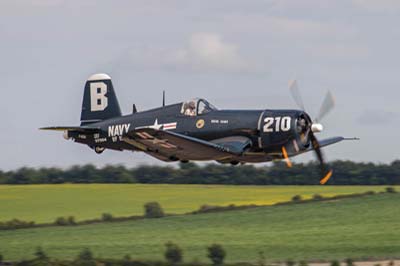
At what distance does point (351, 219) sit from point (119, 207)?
50.8 feet

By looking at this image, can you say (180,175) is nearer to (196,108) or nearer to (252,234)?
(252,234)

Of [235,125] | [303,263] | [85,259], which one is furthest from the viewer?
[85,259]

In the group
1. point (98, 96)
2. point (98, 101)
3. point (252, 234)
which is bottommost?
point (252, 234)

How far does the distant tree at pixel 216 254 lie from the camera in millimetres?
49778

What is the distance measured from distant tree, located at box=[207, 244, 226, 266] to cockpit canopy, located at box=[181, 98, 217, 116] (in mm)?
14612

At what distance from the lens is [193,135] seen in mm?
36219

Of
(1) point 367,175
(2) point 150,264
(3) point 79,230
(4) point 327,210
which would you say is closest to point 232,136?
(2) point 150,264

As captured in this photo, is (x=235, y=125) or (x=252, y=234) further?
(x=252, y=234)

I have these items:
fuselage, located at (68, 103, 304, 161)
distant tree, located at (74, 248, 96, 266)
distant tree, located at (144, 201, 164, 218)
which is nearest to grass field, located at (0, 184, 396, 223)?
distant tree, located at (144, 201, 164, 218)

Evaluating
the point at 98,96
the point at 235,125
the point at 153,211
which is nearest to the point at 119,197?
the point at 153,211

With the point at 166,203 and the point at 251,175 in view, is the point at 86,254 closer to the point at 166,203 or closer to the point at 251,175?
the point at 166,203

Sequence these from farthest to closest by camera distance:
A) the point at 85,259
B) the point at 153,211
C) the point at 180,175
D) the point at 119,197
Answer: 1. the point at 180,175
2. the point at 119,197
3. the point at 153,211
4. the point at 85,259

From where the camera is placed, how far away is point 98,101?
40281 millimetres

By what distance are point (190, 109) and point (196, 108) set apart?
0.21m
